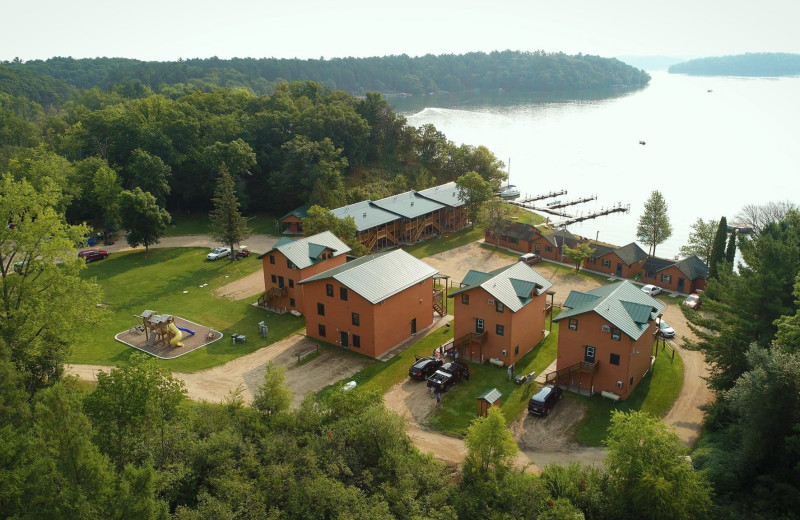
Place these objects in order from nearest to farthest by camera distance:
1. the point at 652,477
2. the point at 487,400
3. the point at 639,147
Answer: the point at 652,477, the point at 487,400, the point at 639,147

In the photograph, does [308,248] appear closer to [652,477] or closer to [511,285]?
[511,285]

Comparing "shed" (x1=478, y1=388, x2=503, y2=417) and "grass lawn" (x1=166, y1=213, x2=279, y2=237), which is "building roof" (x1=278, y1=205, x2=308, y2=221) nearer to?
"grass lawn" (x1=166, y1=213, x2=279, y2=237)

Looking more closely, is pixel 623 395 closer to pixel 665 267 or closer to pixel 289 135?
pixel 665 267

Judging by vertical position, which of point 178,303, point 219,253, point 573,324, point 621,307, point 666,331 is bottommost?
point 666,331

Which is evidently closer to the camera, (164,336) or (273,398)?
(273,398)

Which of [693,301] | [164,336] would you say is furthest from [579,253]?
[164,336]

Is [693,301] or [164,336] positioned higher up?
[164,336]

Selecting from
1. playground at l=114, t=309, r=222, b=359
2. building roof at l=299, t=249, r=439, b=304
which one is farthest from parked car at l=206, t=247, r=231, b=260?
building roof at l=299, t=249, r=439, b=304
